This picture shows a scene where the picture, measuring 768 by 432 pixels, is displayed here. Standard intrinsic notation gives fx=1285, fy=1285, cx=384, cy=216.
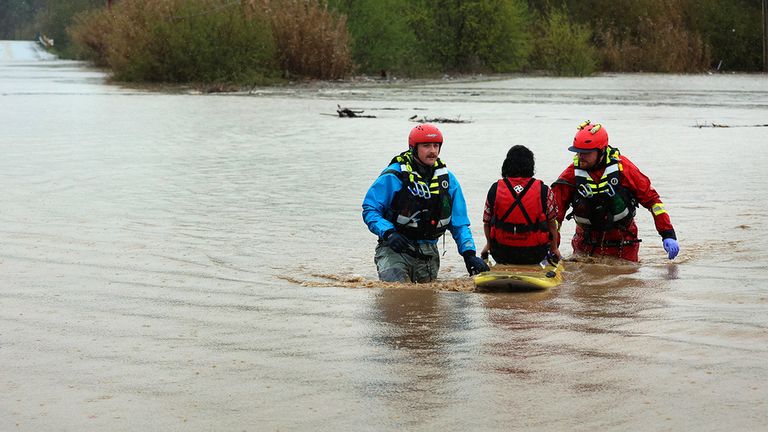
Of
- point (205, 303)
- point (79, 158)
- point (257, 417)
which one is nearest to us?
point (257, 417)

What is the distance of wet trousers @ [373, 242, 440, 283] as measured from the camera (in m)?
8.97

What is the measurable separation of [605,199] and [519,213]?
1247mm

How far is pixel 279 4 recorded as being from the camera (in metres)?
44.2

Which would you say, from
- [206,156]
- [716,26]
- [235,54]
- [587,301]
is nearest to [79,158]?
[206,156]

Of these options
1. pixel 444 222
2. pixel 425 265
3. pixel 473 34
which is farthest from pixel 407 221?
pixel 473 34

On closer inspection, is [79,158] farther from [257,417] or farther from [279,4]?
[279,4]

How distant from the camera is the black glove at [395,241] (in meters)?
8.69

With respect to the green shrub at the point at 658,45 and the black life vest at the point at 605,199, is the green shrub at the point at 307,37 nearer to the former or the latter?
the green shrub at the point at 658,45

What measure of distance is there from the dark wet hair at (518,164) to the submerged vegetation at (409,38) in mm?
33426

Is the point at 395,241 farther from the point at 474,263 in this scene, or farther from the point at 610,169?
the point at 610,169

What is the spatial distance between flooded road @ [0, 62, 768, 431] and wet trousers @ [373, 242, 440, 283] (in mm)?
166

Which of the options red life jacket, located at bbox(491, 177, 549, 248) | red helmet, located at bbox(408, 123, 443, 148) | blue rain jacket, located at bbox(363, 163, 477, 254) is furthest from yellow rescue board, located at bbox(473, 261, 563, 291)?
red helmet, located at bbox(408, 123, 443, 148)

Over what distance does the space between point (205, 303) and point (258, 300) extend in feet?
1.19

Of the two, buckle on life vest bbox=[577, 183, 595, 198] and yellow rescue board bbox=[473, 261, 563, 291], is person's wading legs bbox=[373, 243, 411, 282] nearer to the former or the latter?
yellow rescue board bbox=[473, 261, 563, 291]
